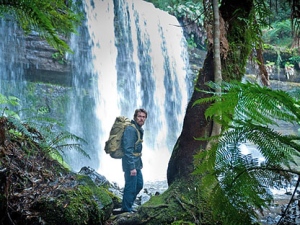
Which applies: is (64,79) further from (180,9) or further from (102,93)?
(180,9)

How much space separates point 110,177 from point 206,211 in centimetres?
808

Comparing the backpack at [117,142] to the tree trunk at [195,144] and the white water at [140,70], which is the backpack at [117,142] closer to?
the tree trunk at [195,144]

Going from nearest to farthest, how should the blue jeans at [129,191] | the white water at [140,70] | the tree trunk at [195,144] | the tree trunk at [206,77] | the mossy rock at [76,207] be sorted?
the mossy rock at [76,207]
the tree trunk at [195,144]
the tree trunk at [206,77]
the blue jeans at [129,191]
the white water at [140,70]

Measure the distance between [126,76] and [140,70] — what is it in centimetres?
78

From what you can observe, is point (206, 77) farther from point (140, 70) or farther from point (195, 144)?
point (140, 70)

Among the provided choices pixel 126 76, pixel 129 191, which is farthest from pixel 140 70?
pixel 129 191

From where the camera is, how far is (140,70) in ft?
54.2

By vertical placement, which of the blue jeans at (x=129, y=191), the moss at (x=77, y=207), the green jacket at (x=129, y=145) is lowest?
the blue jeans at (x=129, y=191)

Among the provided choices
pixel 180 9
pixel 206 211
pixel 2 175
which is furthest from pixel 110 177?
pixel 180 9

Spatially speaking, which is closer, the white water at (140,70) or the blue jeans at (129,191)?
the blue jeans at (129,191)

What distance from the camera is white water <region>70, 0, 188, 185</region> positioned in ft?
50.8

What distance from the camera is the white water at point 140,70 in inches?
610

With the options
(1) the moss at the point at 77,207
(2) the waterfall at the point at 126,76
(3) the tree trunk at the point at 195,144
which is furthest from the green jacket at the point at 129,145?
(2) the waterfall at the point at 126,76

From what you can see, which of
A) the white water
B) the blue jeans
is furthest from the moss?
the white water
